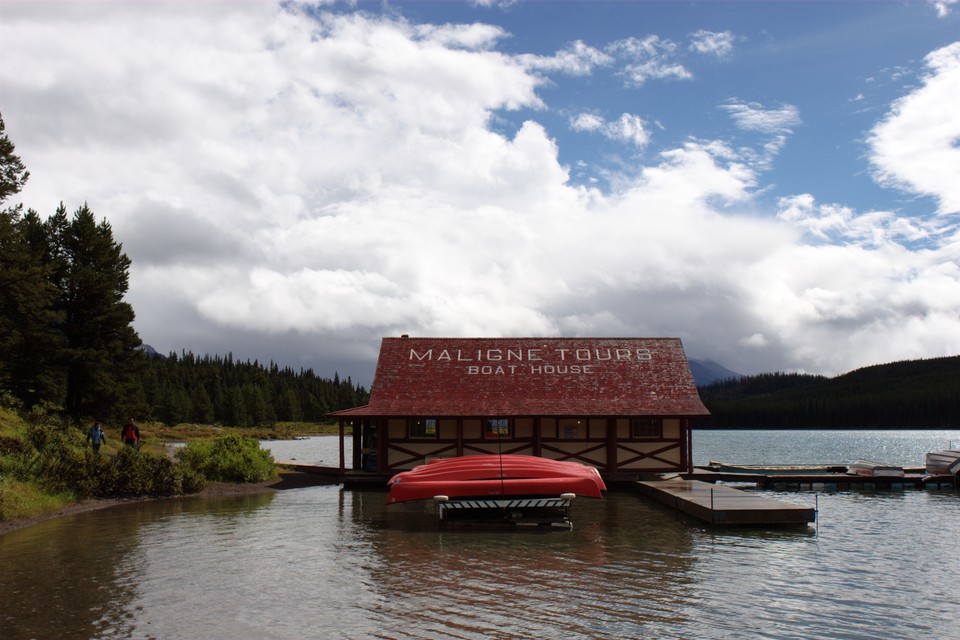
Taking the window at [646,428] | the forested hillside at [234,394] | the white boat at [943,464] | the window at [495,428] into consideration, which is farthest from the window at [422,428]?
the forested hillside at [234,394]

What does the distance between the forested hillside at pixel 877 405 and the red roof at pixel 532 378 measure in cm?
14563

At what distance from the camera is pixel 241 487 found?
3050 centimetres

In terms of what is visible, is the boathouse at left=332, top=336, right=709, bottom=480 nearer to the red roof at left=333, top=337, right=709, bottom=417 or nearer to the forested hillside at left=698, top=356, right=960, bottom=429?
the red roof at left=333, top=337, right=709, bottom=417

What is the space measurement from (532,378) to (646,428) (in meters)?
5.28

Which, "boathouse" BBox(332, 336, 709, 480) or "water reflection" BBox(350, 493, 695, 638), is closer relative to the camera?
"water reflection" BBox(350, 493, 695, 638)

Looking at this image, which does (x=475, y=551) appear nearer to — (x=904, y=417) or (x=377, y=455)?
(x=377, y=455)

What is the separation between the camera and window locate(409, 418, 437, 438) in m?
32.0

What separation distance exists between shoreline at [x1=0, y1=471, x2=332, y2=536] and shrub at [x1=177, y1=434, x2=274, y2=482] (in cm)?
41

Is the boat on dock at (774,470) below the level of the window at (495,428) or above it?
below

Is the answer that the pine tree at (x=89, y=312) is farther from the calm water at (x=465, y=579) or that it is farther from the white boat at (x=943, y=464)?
the white boat at (x=943, y=464)

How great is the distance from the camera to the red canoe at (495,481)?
70.1 feet

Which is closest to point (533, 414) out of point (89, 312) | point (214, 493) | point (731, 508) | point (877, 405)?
point (731, 508)

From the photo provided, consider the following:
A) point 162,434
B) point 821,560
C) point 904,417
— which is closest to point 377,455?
point 821,560

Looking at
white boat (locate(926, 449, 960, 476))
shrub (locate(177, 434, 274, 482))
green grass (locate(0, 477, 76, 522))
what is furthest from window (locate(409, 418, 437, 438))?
white boat (locate(926, 449, 960, 476))
